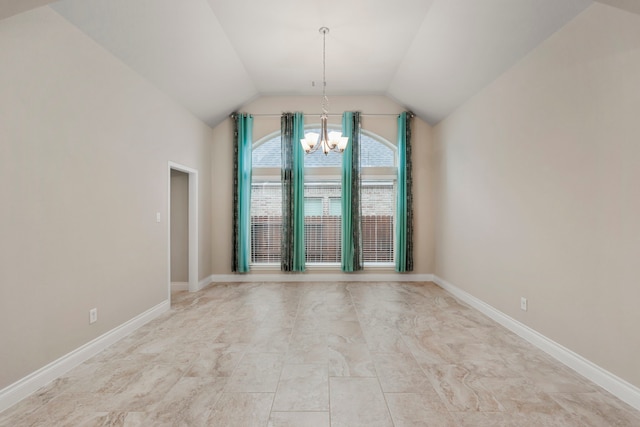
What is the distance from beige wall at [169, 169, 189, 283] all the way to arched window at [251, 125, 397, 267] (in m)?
1.20

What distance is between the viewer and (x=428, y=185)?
17.8 feet

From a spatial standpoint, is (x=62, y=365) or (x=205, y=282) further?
(x=205, y=282)

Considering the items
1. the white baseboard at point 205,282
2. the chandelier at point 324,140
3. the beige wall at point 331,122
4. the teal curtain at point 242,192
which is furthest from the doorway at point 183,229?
the chandelier at point 324,140

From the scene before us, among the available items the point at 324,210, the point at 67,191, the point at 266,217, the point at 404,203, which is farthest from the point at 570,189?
the point at 266,217

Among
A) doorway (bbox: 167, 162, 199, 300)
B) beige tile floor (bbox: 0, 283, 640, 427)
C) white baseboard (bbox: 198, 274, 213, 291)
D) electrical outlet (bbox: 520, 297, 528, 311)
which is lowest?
beige tile floor (bbox: 0, 283, 640, 427)

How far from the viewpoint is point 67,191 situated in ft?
7.68

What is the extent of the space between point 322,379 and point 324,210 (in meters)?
3.66

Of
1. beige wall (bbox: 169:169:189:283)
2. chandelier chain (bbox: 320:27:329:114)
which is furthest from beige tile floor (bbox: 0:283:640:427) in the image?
chandelier chain (bbox: 320:27:329:114)

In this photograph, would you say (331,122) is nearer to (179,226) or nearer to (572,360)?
(179,226)

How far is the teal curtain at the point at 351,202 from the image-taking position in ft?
17.5

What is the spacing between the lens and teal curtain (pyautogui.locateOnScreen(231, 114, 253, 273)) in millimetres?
5309

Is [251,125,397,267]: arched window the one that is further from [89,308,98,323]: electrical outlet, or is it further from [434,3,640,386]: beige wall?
[89,308,98,323]: electrical outlet

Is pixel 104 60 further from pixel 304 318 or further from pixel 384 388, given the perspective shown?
pixel 384 388

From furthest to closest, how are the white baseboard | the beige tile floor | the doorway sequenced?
the white baseboard → the doorway → the beige tile floor
